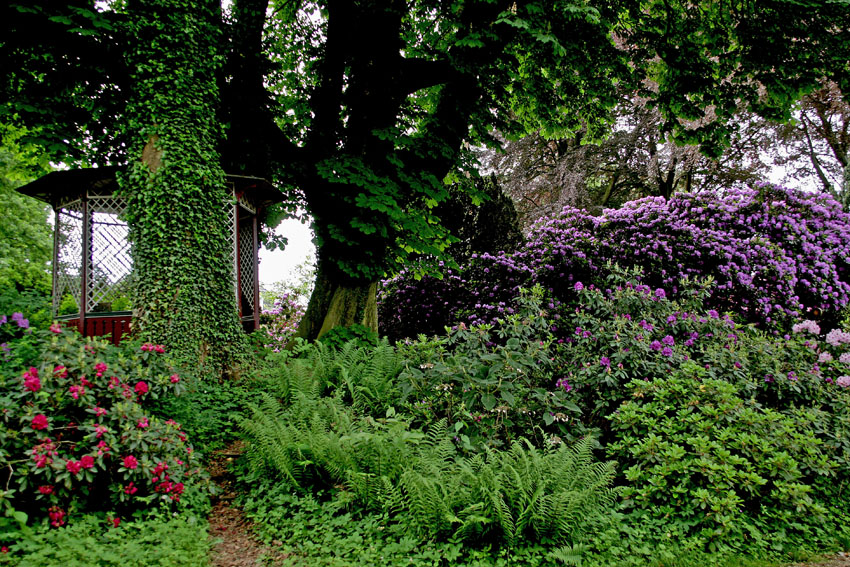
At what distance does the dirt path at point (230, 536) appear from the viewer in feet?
9.90

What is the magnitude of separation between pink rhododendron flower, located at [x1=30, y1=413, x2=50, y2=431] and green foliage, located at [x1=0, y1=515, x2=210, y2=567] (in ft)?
1.90

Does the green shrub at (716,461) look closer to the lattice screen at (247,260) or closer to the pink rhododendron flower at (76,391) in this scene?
the pink rhododendron flower at (76,391)

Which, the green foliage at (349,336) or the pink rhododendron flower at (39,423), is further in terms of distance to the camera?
the green foliage at (349,336)

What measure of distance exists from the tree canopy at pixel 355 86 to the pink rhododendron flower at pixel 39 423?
297cm

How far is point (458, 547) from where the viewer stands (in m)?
2.97

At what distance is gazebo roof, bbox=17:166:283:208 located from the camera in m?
7.07

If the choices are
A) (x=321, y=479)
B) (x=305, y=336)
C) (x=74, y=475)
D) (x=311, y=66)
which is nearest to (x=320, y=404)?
(x=321, y=479)

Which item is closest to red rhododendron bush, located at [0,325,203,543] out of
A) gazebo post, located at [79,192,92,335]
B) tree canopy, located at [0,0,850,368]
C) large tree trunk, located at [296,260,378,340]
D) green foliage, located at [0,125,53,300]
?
tree canopy, located at [0,0,850,368]

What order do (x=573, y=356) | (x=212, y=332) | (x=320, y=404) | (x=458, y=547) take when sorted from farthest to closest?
(x=212, y=332) → (x=573, y=356) → (x=320, y=404) → (x=458, y=547)

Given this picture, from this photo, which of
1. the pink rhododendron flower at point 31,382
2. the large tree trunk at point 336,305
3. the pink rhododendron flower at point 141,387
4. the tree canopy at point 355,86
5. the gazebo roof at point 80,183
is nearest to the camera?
the pink rhododendron flower at point 31,382

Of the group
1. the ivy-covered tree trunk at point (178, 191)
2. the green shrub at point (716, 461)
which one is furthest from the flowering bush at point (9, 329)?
the green shrub at point (716, 461)

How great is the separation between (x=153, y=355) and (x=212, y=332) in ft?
7.65

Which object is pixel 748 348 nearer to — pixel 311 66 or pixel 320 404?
pixel 320 404

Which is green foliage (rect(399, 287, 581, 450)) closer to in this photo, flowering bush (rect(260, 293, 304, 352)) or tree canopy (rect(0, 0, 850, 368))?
tree canopy (rect(0, 0, 850, 368))
